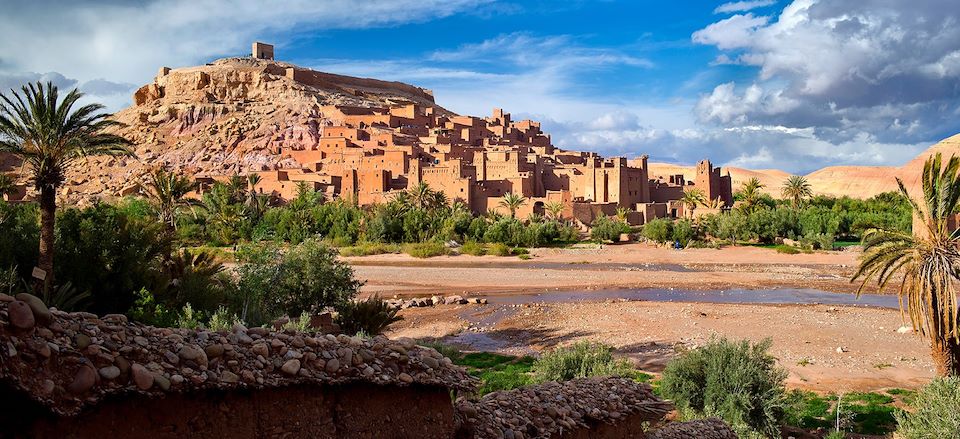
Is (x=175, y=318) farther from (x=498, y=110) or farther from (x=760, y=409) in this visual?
(x=498, y=110)

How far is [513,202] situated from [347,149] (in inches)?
669

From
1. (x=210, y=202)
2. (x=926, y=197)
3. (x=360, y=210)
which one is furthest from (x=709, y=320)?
(x=210, y=202)

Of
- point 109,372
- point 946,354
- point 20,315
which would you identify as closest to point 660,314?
point 946,354

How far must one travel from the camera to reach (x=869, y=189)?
104 metres

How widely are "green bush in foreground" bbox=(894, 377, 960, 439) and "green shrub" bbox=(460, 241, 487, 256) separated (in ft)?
96.2

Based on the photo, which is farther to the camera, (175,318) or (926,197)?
(926,197)

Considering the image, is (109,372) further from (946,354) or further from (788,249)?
(788,249)

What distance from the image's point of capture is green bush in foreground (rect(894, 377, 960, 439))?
721cm

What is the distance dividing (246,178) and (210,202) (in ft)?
32.2

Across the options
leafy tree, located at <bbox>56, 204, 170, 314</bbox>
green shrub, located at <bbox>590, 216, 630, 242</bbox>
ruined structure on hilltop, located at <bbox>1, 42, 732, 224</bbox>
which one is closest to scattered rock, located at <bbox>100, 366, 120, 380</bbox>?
leafy tree, located at <bbox>56, 204, 170, 314</bbox>

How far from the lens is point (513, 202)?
1752 inches

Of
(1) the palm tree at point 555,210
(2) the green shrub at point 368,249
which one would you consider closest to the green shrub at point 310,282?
(2) the green shrub at point 368,249

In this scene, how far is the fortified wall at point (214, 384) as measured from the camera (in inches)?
103

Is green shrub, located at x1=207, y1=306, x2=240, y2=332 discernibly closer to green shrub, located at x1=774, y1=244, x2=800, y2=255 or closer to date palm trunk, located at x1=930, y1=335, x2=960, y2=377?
date palm trunk, located at x1=930, y1=335, x2=960, y2=377
